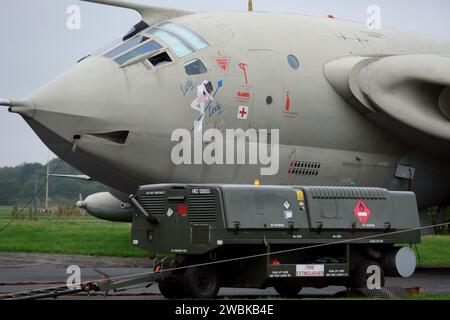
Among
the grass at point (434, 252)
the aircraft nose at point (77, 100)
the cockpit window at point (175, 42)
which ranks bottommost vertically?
the grass at point (434, 252)

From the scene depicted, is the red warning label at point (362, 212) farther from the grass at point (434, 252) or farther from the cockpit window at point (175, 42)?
the grass at point (434, 252)

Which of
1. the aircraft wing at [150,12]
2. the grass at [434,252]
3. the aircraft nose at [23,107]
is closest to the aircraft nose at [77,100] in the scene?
the aircraft nose at [23,107]

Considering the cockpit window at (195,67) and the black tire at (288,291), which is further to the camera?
the cockpit window at (195,67)

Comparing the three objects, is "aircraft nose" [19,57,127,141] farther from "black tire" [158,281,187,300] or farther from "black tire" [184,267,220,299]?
"black tire" [184,267,220,299]

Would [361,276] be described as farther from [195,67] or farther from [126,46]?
[126,46]

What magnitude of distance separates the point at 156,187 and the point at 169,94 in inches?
118

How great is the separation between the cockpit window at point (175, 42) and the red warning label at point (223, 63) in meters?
0.51

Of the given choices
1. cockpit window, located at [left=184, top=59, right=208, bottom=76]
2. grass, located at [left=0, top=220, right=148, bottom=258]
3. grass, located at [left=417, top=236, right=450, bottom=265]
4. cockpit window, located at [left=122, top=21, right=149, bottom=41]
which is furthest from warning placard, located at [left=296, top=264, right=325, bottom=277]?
grass, located at [left=0, top=220, right=148, bottom=258]

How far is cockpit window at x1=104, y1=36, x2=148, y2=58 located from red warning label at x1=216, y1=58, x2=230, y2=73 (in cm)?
135

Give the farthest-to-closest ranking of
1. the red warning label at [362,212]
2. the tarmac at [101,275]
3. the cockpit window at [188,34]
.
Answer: the cockpit window at [188,34] → the tarmac at [101,275] → the red warning label at [362,212]

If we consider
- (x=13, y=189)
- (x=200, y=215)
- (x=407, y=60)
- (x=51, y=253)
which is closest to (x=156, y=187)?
(x=200, y=215)

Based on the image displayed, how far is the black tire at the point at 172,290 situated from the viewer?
14062mm

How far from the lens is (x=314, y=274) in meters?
14.0
